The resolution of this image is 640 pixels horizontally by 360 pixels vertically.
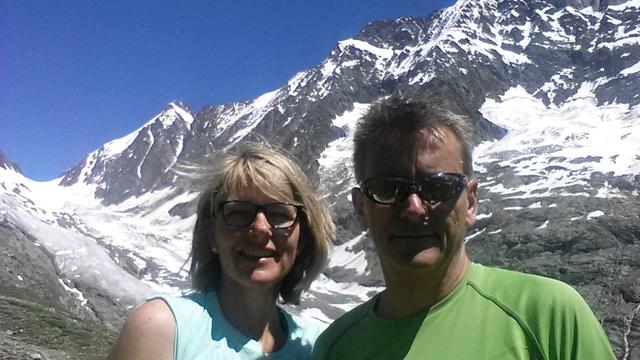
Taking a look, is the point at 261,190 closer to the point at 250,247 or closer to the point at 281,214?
the point at 281,214

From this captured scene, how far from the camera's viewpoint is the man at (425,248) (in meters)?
4.40

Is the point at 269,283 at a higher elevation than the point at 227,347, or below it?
higher

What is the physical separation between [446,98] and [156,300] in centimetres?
277

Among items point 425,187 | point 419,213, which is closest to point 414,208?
point 419,213

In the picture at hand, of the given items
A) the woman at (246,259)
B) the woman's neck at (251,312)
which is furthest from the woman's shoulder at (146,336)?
the woman's neck at (251,312)

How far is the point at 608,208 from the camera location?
192625 mm

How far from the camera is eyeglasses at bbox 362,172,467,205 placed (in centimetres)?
468

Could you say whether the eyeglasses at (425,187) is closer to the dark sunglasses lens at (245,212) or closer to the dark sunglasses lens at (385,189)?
the dark sunglasses lens at (385,189)

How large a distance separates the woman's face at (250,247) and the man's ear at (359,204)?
679 millimetres

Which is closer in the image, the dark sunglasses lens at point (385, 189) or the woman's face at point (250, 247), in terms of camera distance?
the dark sunglasses lens at point (385, 189)

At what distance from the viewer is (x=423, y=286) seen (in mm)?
4672

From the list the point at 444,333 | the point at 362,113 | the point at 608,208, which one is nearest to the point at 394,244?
the point at 444,333

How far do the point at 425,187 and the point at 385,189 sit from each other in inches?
11.7

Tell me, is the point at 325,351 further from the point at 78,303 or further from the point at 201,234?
the point at 78,303
